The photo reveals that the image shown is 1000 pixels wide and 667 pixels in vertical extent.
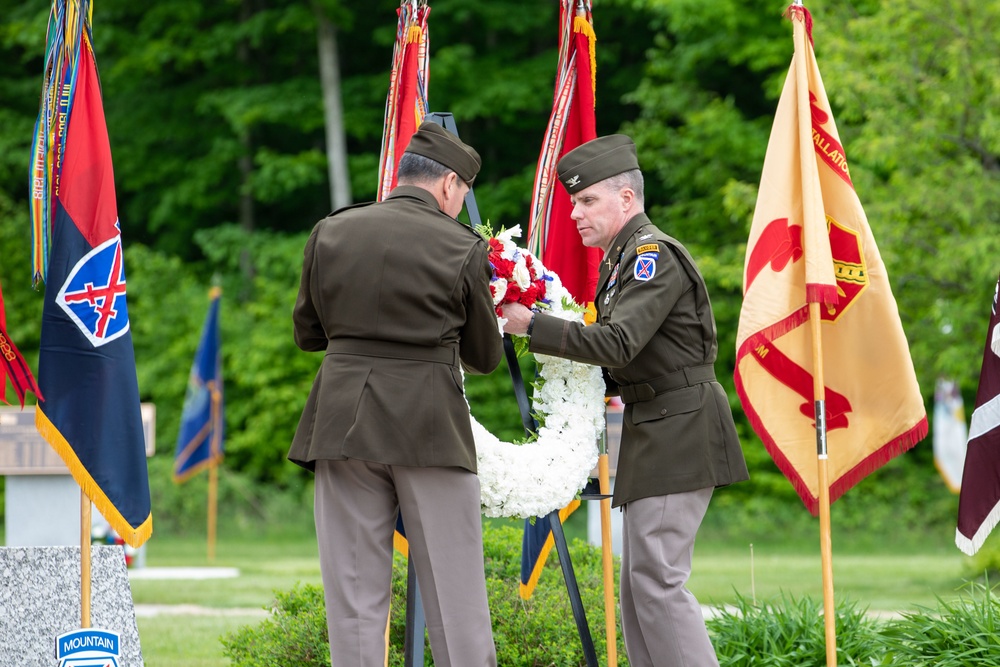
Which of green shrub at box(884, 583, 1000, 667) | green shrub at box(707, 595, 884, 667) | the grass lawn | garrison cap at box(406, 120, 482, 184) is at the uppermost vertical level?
garrison cap at box(406, 120, 482, 184)

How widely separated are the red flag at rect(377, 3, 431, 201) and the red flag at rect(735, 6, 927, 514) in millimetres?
1527

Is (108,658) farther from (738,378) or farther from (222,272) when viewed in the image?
(222,272)

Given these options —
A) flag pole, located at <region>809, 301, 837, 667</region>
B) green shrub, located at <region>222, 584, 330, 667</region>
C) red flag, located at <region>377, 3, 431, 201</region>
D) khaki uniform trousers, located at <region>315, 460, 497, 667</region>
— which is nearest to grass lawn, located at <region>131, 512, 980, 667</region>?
green shrub, located at <region>222, 584, 330, 667</region>

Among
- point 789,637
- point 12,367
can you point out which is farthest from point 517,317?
point 789,637

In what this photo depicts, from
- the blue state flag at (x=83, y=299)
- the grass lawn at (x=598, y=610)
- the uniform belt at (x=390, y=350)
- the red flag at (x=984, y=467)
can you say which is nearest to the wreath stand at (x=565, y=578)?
the uniform belt at (x=390, y=350)

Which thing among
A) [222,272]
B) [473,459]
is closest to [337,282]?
[473,459]

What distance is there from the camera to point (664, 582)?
438 cm

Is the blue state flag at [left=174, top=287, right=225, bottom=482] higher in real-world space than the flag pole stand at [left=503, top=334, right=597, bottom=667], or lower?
lower

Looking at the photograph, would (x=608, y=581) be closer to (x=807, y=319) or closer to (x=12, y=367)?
(x=807, y=319)

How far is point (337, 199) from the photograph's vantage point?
834 inches

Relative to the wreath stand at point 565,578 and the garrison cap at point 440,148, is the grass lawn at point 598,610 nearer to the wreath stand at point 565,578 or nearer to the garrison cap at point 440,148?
the wreath stand at point 565,578

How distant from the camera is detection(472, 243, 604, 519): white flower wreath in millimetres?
4520

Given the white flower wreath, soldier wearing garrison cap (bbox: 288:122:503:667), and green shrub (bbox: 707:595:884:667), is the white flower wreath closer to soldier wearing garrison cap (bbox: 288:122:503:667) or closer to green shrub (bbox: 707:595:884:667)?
soldier wearing garrison cap (bbox: 288:122:503:667)

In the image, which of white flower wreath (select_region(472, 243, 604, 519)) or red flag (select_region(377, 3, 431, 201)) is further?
red flag (select_region(377, 3, 431, 201))
